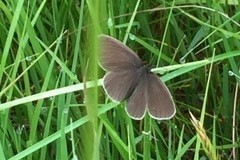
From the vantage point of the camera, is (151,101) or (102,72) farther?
(102,72)

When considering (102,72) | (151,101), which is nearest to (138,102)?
(151,101)

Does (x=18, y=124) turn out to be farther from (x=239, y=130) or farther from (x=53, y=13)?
(x=239, y=130)

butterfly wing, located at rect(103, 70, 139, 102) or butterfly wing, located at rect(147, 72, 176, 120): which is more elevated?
butterfly wing, located at rect(103, 70, 139, 102)

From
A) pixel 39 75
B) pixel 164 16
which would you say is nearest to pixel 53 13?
pixel 39 75

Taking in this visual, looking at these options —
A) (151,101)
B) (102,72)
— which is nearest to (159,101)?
(151,101)

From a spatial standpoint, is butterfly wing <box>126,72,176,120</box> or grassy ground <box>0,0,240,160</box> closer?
butterfly wing <box>126,72,176,120</box>

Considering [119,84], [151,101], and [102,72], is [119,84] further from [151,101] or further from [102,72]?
[102,72]
